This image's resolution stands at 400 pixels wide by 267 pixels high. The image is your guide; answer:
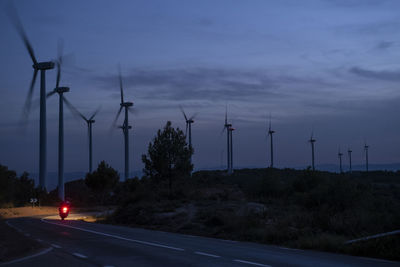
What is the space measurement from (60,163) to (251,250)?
154 feet

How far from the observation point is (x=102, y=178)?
67.9 metres

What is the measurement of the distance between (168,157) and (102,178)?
2440 cm

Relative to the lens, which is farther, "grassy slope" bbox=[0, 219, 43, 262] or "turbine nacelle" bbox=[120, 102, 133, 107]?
"turbine nacelle" bbox=[120, 102, 133, 107]

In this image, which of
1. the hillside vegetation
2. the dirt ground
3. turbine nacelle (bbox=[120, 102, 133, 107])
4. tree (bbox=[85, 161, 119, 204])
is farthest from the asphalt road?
turbine nacelle (bbox=[120, 102, 133, 107])

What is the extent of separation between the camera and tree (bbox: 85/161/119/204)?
6800 cm

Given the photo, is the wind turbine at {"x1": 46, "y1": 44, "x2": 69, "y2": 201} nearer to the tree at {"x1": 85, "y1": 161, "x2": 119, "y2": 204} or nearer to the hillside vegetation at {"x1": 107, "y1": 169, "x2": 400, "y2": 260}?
the tree at {"x1": 85, "y1": 161, "x2": 119, "y2": 204}

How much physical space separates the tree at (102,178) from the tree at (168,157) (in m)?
22.1

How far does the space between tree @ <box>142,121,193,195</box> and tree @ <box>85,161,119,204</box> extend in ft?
72.5

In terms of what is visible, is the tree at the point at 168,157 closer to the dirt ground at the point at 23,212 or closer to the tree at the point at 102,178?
the dirt ground at the point at 23,212

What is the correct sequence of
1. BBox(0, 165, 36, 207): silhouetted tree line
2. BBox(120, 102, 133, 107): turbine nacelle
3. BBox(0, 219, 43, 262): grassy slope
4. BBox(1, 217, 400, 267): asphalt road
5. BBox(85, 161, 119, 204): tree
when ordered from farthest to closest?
BBox(120, 102, 133, 107): turbine nacelle, BBox(85, 161, 119, 204): tree, BBox(0, 165, 36, 207): silhouetted tree line, BBox(0, 219, 43, 262): grassy slope, BBox(1, 217, 400, 267): asphalt road

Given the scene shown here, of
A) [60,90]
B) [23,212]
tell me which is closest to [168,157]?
[23,212]

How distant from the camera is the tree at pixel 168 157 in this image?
46594 millimetres

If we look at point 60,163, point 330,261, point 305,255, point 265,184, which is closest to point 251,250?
point 305,255

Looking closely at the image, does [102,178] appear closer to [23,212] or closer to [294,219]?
[23,212]
